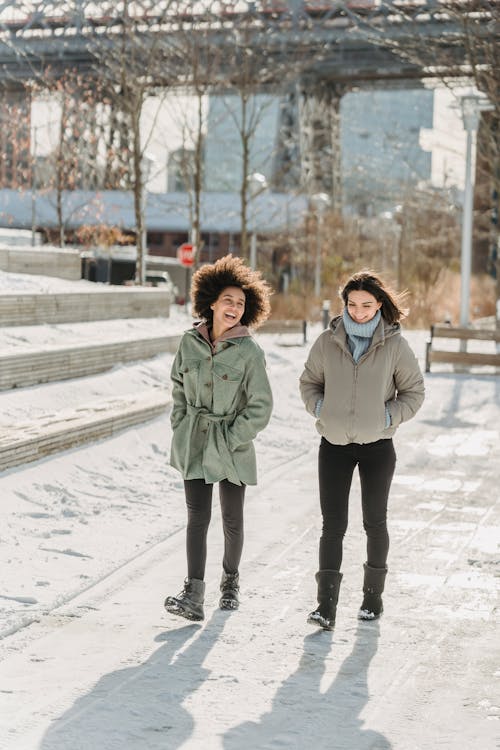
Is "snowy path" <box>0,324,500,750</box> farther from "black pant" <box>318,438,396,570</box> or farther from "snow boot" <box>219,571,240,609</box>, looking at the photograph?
"black pant" <box>318,438,396,570</box>

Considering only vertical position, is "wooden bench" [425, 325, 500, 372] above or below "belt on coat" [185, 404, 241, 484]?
below

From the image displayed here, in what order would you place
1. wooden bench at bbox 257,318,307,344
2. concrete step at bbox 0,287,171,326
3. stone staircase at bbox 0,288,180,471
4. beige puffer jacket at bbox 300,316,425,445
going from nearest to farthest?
beige puffer jacket at bbox 300,316,425,445 → stone staircase at bbox 0,288,180,471 → concrete step at bbox 0,287,171,326 → wooden bench at bbox 257,318,307,344

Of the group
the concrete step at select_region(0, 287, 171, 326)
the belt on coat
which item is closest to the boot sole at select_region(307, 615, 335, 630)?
the belt on coat

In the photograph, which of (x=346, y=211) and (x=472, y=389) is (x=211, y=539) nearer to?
(x=472, y=389)

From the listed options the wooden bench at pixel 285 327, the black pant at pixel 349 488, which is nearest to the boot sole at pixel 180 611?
the black pant at pixel 349 488

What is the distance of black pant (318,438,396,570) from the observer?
6.12 meters

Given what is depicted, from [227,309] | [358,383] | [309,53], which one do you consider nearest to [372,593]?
[358,383]

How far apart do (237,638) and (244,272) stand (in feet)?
5.80

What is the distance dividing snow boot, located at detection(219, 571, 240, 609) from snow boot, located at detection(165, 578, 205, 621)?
0.72ft

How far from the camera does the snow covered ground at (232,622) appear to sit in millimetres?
4766

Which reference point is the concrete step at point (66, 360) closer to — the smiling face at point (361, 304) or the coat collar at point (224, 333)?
the coat collar at point (224, 333)

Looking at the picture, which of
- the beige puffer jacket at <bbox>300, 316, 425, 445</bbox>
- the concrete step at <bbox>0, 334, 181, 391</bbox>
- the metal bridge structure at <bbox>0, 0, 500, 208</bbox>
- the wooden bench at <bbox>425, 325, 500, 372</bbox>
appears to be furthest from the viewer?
the metal bridge structure at <bbox>0, 0, 500, 208</bbox>

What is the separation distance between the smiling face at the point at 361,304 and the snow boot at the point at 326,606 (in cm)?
126

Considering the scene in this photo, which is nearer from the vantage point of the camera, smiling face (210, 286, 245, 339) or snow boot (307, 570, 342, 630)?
snow boot (307, 570, 342, 630)
